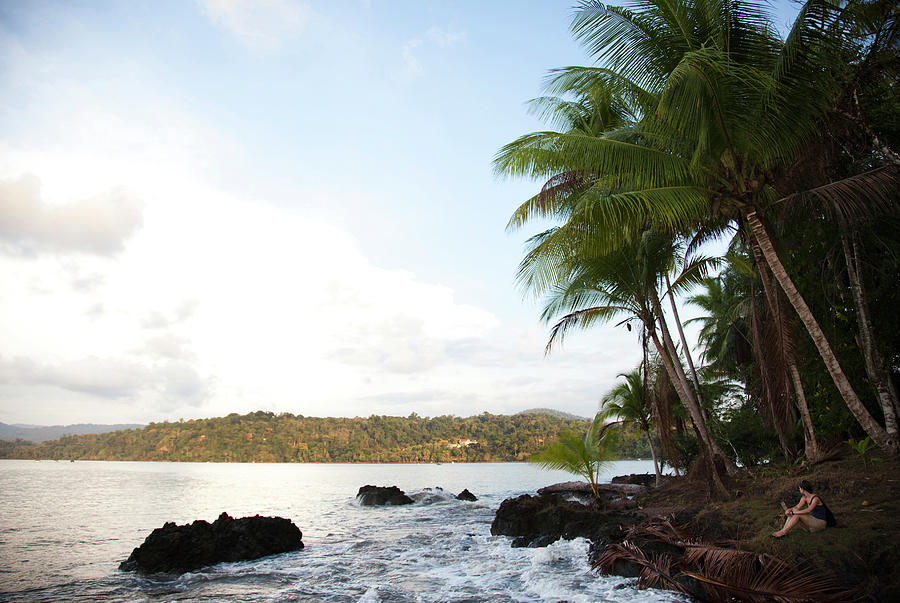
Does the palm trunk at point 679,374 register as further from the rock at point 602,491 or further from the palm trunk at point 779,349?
the rock at point 602,491

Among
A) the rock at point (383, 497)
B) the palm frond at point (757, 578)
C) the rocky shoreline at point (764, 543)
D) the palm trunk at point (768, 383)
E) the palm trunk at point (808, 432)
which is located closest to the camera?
the palm frond at point (757, 578)

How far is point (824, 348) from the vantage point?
7.77m

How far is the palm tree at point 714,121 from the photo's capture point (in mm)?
7336

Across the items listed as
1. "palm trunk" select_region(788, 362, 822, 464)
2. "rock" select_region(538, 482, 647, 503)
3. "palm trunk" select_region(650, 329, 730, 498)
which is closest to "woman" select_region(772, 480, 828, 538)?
"palm trunk" select_region(788, 362, 822, 464)

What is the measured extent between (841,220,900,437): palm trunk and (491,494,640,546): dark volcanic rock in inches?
194

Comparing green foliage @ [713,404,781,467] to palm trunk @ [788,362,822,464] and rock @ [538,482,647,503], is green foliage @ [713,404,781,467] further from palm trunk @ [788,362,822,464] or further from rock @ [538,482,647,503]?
palm trunk @ [788,362,822,464]

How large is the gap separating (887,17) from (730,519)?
26.6 ft

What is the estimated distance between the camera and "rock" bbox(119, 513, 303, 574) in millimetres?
10109

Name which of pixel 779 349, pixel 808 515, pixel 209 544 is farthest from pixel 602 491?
pixel 209 544

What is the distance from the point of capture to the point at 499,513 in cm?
1390

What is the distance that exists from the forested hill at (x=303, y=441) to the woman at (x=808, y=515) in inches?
3095

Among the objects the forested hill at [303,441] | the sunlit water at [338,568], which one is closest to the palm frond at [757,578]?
the sunlit water at [338,568]

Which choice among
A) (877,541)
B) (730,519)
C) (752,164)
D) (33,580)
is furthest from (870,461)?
(33,580)

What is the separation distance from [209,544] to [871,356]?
1368 centimetres
